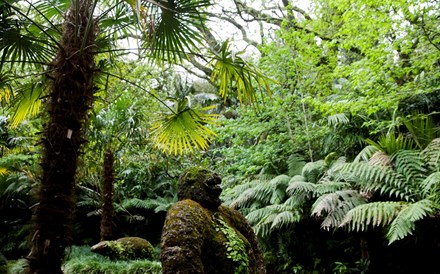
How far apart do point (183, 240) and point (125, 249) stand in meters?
4.32

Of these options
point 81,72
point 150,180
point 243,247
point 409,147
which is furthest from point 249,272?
point 150,180

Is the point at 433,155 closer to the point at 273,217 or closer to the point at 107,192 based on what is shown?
the point at 273,217

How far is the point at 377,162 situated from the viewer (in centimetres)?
454

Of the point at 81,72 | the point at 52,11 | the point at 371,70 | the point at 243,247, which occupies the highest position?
the point at 52,11

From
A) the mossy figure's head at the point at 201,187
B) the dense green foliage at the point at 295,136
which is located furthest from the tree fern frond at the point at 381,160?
the mossy figure's head at the point at 201,187

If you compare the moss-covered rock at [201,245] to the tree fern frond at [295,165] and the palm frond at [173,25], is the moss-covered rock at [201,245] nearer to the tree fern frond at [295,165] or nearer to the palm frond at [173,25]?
the palm frond at [173,25]

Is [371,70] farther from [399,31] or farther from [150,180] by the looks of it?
[150,180]

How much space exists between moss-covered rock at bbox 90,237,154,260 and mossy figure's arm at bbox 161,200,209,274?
402cm

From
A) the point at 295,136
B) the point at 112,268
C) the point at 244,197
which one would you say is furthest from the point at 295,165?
the point at 112,268

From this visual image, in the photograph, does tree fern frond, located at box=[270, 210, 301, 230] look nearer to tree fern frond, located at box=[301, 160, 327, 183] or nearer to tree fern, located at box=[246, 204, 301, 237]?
tree fern, located at box=[246, 204, 301, 237]

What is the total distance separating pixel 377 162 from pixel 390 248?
1.30m

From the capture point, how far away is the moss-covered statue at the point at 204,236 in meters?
1.99

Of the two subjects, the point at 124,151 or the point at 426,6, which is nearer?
the point at 426,6

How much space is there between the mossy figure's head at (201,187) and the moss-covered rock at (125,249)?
3773 millimetres
